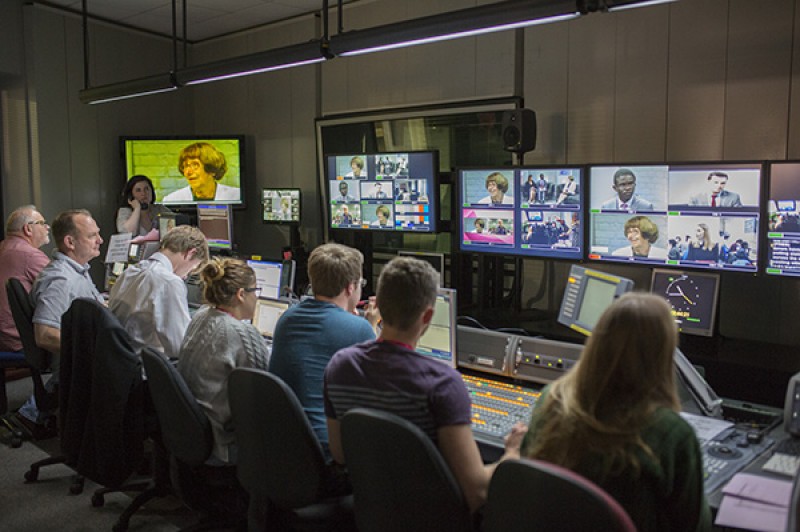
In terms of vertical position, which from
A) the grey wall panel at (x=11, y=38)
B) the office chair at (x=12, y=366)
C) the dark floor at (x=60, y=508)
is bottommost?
the dark floor at (x=60, y=508)

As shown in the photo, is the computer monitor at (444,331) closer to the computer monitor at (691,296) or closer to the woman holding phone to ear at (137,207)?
the computer monitor at (691,296)

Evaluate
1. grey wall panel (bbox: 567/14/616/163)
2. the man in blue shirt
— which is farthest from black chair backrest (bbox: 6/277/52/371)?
grey wall panel (bbox: 567/14/616/163)

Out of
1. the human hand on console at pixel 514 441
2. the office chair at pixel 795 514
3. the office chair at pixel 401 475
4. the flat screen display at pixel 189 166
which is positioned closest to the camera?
the office chair at pixel 795 514

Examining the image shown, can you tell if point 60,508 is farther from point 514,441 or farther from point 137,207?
point 137,207

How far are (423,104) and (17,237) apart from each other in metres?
3.02

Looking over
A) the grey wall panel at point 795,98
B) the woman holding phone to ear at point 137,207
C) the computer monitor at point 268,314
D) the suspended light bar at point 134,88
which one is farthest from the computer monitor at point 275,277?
the grey wall panel at point 795,98

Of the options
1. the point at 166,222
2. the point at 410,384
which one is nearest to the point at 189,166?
the point at 166,222

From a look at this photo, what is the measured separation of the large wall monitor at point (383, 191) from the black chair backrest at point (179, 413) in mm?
2636

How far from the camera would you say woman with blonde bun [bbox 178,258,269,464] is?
248 centimetres

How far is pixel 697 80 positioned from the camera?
4203 millimetres

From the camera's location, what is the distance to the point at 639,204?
3.44 m

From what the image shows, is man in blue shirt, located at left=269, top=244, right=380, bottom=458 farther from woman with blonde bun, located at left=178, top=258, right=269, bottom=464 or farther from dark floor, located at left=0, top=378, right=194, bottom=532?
dark floor, located at left=0, top=378, right=194, bottom=532

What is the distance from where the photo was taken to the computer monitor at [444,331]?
2.78m

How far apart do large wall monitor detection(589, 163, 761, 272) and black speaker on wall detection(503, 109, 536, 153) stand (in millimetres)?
927
